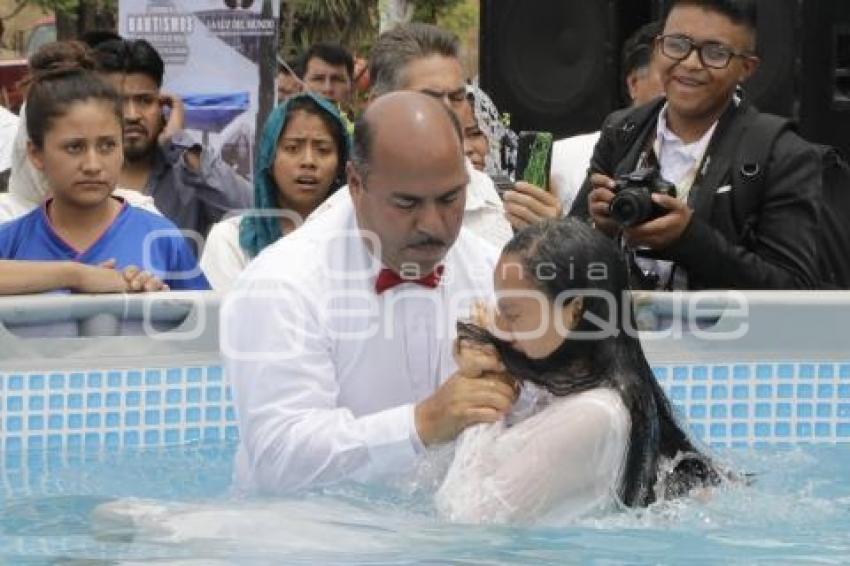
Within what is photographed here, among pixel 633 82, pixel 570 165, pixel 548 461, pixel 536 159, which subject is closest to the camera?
pixel 548 461

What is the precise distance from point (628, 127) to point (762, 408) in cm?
100

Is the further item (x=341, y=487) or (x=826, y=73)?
(x=826, y=73)

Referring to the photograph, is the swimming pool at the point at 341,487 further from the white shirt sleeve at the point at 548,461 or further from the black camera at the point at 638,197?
the black camera at the point at 638,197

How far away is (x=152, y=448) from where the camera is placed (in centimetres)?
555

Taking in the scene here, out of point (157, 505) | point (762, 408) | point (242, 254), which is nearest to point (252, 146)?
point (242, 254)

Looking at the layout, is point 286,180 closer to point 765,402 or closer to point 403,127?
point 765,402

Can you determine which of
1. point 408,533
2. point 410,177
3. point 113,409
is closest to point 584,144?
point 113,409

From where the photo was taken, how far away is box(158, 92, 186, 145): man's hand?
758 cm

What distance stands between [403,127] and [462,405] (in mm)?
701

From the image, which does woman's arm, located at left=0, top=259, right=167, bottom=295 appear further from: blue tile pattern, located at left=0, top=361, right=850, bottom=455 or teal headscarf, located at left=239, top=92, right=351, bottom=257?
teal headscarf, located at left=239, top=92, right=351, bottom=257

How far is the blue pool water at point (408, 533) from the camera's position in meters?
4.15

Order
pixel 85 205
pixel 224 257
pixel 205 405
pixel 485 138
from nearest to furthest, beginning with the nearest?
1. pixel 205 405
2. pixel 85 205
3. pixel 224 257
4. pixel 485 138

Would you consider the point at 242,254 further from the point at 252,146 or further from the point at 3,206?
the point at 252,146

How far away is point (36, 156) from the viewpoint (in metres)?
6.03
